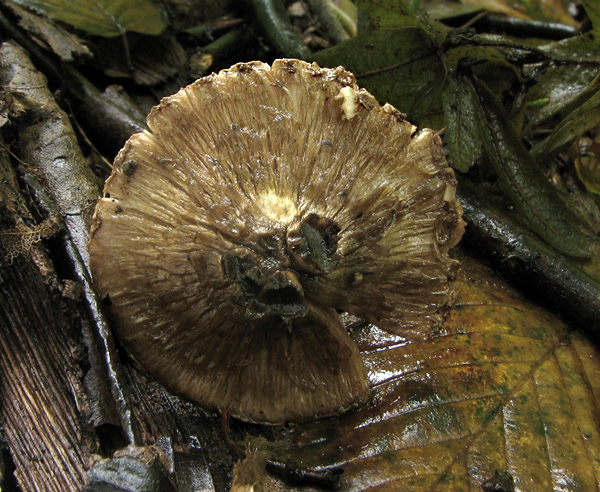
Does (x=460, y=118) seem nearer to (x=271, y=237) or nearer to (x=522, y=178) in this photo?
(x=522, y=178)

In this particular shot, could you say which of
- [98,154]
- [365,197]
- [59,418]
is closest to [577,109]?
[365,197]

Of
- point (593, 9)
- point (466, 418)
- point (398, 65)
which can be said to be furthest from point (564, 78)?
point (466, 418)

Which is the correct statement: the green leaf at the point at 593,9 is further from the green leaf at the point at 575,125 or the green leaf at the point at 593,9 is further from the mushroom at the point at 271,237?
the mushroom at the point at 271,237

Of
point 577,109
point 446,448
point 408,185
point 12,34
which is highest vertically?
point 12,34

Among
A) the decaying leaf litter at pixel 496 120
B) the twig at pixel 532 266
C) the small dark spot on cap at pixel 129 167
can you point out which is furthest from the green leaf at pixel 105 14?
the twig at pixel 532 266

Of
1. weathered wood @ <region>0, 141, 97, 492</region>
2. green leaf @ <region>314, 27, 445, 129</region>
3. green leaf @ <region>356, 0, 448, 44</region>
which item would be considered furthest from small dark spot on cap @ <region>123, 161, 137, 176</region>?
green leaf @ <region>356, 0, 448, 44</region>

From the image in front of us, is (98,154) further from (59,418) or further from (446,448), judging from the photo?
(446,448)

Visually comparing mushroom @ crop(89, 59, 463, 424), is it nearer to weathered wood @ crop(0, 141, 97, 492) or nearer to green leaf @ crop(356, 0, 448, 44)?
weathered wood @ crop(0, 141, 97, 492)
